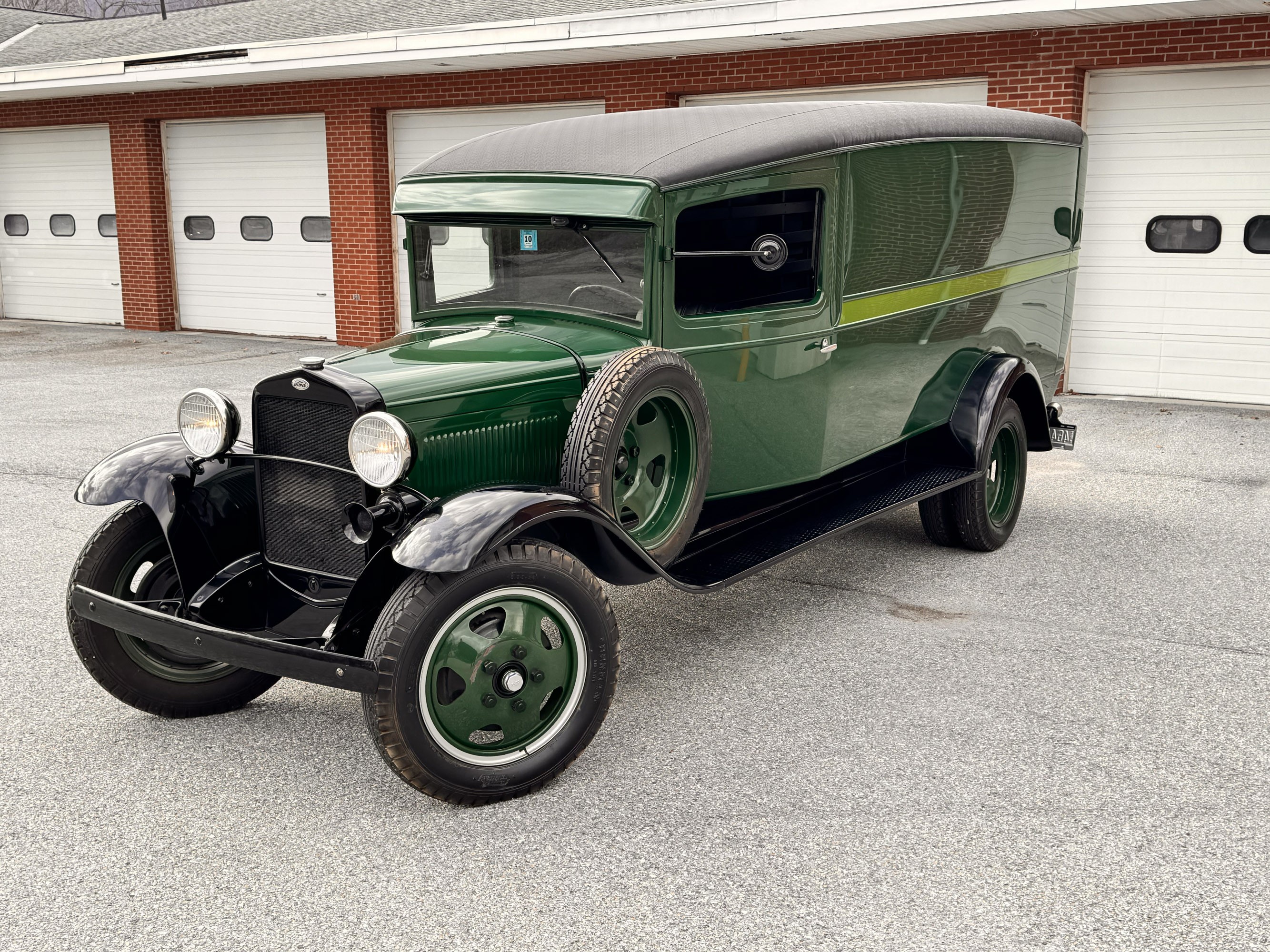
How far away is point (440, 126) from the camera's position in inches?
518

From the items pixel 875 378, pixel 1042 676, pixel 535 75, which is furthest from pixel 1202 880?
pixel 535 75

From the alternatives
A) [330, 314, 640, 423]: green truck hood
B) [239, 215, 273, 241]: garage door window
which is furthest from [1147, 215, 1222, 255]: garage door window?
[239, 215, 273, 241]: garage door window

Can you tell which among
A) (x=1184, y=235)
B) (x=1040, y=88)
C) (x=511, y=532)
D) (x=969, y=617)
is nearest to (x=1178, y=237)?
(x=1184, y=235)

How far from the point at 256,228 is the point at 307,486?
11.8 metres

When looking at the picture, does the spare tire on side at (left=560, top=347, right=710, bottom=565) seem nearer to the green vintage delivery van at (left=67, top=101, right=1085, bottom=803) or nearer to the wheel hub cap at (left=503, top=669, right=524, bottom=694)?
the green vintage delivery van at (left=67, top=101, right=1085, bottom=803)

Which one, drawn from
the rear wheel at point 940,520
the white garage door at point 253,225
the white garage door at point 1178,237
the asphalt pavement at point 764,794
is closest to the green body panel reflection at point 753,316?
the rear wheel at point 940,520

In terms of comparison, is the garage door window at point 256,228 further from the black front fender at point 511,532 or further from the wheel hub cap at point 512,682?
the wheel hub cap at point 512,682

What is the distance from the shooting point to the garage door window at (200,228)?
15.1 meters

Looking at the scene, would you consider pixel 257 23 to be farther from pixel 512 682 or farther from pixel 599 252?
pixel 512 682

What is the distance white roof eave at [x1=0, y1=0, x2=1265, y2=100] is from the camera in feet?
29.7

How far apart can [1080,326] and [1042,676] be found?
661cm

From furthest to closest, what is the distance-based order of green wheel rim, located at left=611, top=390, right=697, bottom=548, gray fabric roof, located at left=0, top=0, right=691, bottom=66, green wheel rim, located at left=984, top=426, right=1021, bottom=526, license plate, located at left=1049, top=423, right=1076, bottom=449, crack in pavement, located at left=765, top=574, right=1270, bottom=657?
1. gray fabric roof, located at left=0, top=0, right=691, bottom=66
2. license plate, located at left=1049, top=423, right=1076, bottom=449
3. green wheel rim, located at left=984, top=426, right=1021, bottom=526
4. crack in pavement, located at left=765, top=574, right=1270, bottom=657
5. green wheel rim, located at left=611, top=390, right=697, bottom=548

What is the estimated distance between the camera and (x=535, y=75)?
1233cm

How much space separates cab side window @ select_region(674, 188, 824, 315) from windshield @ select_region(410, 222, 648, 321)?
0.20 m
